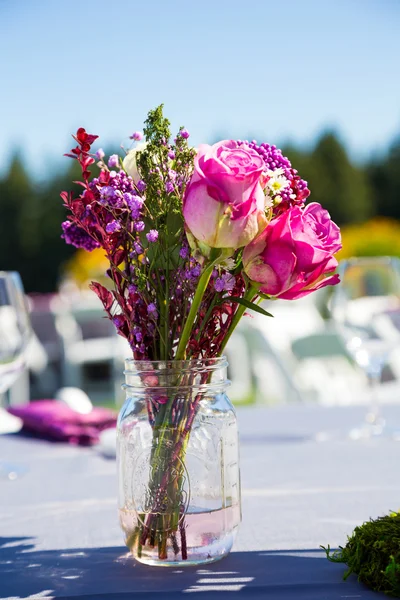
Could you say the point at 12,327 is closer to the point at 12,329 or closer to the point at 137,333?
the point at 12,329

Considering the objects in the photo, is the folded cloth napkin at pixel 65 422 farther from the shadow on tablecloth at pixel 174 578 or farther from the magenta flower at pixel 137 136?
the magenta flower at pixel 137 136

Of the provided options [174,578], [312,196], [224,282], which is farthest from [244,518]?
[312,196]

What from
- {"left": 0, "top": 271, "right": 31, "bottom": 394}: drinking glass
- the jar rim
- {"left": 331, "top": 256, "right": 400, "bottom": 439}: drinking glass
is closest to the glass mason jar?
the jar rim

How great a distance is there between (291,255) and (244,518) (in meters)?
0.36

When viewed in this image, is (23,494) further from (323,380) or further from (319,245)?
(323,380)

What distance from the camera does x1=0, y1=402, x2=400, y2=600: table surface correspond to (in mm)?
637

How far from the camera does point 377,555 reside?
60cm

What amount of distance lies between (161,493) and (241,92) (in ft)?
97.5

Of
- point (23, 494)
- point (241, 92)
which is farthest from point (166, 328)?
point (241, 92)

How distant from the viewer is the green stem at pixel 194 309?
63 centimetres

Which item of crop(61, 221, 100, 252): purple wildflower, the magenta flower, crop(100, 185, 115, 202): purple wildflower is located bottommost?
crop(61, 221, 100, 252): purple wildflower

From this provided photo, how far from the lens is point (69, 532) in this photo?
32.2 inches

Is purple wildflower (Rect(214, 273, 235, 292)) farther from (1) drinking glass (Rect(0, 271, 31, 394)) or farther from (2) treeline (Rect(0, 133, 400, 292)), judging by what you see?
(2) treeline (Rect(0, 133, 400, 292))

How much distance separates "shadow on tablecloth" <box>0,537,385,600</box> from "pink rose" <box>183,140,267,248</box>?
268 millimetres
